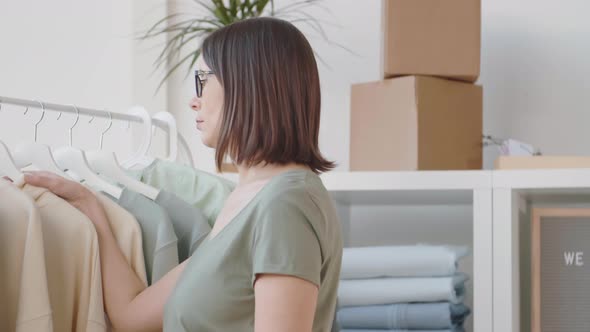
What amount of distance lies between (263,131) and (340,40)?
1499 mm

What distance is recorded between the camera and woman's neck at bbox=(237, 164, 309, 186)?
1.34 metres

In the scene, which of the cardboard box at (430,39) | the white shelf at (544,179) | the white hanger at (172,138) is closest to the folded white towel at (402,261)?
the white shelf at (544,179)

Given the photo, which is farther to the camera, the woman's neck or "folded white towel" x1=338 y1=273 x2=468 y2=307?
"folded white towel" x1=338 y1=273 x2=468 y2=307

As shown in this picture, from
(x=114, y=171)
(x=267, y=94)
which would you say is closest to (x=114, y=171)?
(x=114, y=171)

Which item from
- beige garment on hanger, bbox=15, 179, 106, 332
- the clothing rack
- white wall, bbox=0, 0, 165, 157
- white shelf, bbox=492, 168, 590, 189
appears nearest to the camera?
beige garment on hanger, bbox=15, 179, 106, 332

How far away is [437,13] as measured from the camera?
2.21 meters

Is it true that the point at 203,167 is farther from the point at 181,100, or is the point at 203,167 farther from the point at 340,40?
the point at 340,40

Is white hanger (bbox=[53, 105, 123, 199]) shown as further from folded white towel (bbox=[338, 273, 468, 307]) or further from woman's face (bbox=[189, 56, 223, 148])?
folded white towel (bbox=[338, 273, 468, 307])

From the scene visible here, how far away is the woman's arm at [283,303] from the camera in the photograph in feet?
3.84

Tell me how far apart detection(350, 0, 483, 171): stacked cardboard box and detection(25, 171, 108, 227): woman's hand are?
86 cm

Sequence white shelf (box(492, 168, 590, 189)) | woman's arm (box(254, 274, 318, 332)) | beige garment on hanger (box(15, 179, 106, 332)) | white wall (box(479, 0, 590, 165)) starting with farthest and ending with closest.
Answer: white wall (box(479, 0, 590, 165))
white shelf (box(492, 168, 590, 189))
beige garment on hanger (box(15, 179, 106, 332))
woman's arm (box(254, 274, 318, 332))

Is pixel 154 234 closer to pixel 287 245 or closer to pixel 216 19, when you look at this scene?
pixel 287 245

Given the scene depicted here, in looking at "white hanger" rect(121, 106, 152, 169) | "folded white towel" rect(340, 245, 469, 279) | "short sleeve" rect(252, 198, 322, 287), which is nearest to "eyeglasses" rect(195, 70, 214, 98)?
"short sleeve" rect(252, 198, 322, 287)

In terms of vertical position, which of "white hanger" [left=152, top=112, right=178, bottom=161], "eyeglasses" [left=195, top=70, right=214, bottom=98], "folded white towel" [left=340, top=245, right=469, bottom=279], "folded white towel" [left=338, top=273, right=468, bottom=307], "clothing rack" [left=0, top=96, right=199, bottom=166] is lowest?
"folded white towel" [left=338, top=273, right=468, bottom=307]
